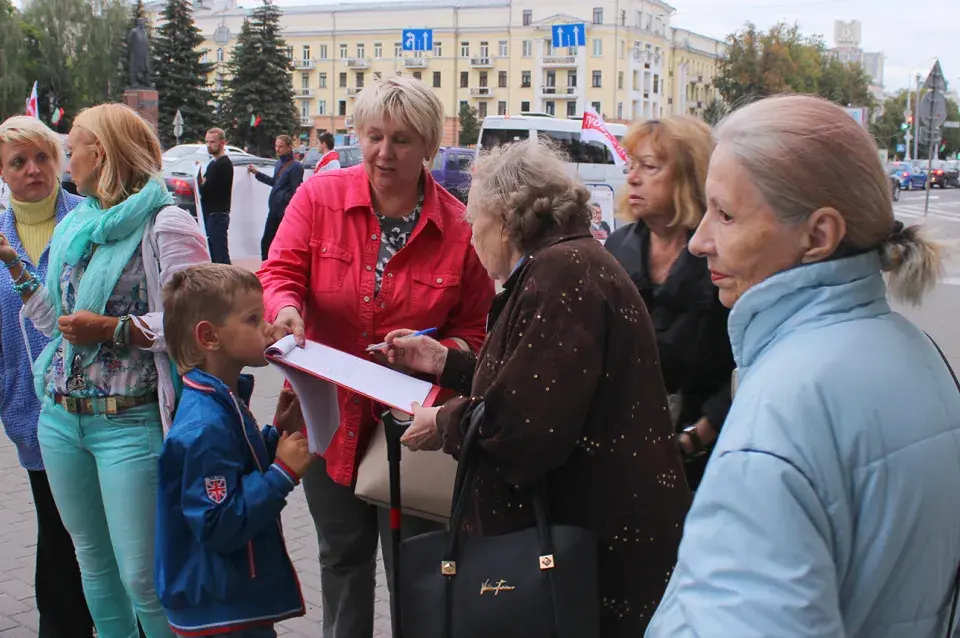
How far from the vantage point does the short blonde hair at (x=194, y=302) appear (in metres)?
2.83

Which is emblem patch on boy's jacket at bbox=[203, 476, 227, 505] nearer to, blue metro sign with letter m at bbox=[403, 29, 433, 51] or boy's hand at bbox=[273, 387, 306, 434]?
boy's hand at bbox=[273, 387, 306, 434]

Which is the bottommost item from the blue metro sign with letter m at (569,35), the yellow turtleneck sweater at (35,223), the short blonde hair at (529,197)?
the yellow turtleneck sweater at (35,223)

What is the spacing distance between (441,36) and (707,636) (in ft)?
331

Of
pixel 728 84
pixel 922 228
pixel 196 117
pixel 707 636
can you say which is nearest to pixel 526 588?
pixel 707 636

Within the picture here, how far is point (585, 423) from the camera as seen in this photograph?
2.35 m

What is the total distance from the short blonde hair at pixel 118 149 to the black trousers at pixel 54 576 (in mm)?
1218

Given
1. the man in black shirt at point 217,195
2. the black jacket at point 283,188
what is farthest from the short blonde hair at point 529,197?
the man in black shirt at point 217,195

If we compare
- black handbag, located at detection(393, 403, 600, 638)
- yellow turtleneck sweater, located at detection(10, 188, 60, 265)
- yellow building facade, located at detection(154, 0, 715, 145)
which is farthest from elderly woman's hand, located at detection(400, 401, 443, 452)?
yellow building facade, located at detection(154, 0, 715, 145)

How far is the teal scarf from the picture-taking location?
326 cm

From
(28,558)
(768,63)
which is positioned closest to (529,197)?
(28,558)

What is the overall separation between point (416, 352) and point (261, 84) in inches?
2480

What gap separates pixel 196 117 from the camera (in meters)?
58.3

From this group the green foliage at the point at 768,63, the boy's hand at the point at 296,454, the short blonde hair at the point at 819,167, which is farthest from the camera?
the green foliage at the point at 768,63

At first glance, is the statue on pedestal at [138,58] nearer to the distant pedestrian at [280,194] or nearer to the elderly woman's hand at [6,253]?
the distant pedestrian at [280,194]
